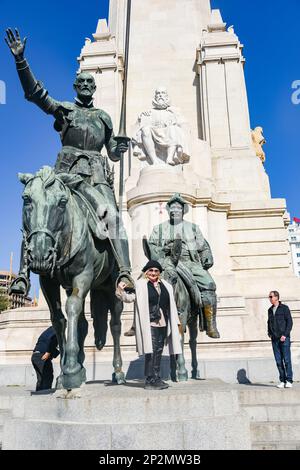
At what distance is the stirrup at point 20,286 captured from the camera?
4979 mm

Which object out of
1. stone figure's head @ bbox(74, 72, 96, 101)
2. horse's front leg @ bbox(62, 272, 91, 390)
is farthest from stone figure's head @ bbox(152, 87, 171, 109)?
horse's front leg @ bbox(62, 272, 91, 390)

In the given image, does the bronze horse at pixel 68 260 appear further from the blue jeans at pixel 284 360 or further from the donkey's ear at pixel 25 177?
the blue jeans at pixel 284 360

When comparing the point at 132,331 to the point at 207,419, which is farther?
the point at 132,331

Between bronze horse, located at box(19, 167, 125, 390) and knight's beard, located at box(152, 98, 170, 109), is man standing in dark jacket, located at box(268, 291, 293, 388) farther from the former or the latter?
knight's beard, located at box(152, 98, 170, 109)

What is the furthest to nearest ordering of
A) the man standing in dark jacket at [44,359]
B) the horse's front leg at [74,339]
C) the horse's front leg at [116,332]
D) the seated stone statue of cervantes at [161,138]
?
the seated stone statue of cervantes at [161,138] < the man standing in dark jacket at [44,359] < the horse's front leg at [116,332] < the horse's front leg at [74,339]

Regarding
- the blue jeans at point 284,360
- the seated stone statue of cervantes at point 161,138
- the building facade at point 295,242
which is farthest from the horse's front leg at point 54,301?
the building facade at point 295,242

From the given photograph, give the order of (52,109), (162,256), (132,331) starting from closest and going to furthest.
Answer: (132,331) < (52,109) < (162,256)

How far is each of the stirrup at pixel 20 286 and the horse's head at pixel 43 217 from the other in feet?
2.07

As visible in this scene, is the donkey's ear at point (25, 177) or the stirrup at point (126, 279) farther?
the stirrup at point (126, 279)

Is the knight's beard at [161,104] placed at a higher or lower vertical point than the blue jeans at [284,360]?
higher

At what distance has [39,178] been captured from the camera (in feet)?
15.8

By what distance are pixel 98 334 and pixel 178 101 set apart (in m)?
14.9
